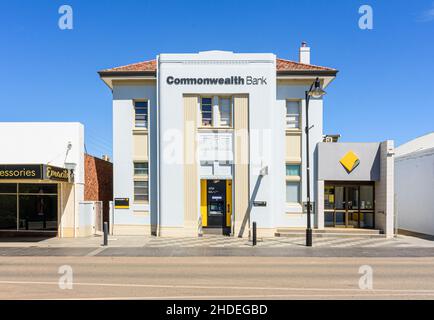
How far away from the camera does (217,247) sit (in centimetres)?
1695

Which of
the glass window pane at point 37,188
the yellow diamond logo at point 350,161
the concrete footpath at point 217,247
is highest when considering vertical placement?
the yellow diamond logo at point 350,161

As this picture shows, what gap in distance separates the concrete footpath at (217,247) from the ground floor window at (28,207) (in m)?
1.34

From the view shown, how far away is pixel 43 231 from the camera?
2030cm

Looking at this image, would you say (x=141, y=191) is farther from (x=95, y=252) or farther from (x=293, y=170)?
(x=293, y=170)

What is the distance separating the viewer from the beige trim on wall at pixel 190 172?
20.4 meters

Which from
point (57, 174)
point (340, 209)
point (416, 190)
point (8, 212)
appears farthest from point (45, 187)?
point (416, 190)

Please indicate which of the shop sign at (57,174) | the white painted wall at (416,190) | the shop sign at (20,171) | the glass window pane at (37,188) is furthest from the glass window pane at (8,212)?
the white painted wall at (416,190)

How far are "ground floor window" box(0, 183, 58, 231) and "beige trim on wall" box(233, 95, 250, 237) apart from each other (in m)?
9.75

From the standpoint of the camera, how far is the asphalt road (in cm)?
897

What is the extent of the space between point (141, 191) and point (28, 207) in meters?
6.02

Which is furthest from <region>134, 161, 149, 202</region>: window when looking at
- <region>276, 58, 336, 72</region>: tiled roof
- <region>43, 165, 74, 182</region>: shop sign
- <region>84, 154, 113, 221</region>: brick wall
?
<region>276, 58, 336, 72</region>: tiled roof

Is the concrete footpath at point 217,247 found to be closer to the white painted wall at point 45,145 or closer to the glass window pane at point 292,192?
the glass window pane at point 292,192

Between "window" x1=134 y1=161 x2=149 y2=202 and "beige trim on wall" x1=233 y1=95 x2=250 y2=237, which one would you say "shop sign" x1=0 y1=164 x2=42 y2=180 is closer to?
"window" x1=134 y1=161 x2=149 y2=202
